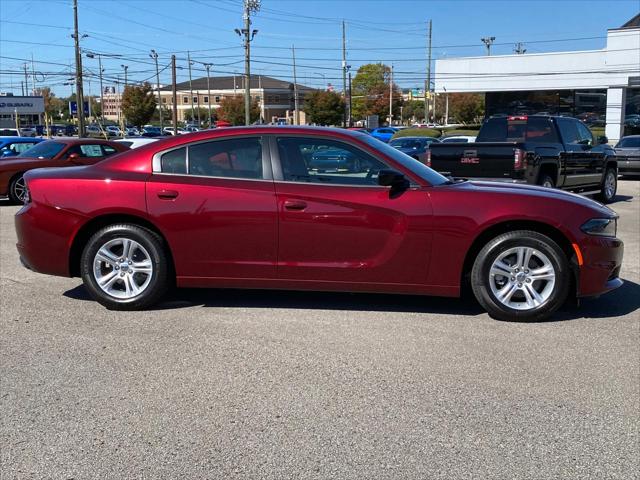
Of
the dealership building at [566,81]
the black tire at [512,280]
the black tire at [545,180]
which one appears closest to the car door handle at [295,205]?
the black tire at [512,280]

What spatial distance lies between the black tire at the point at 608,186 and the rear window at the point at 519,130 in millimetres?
2424

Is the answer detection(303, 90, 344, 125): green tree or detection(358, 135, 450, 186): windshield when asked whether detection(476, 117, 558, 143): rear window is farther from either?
detection(303, 90, 344, 125): green tree

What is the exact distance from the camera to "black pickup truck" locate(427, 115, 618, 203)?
36.5 ft

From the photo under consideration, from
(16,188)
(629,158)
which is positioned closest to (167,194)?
(16,188)

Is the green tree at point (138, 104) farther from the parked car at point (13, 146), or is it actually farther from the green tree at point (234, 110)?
the parked car at point (13, 146)

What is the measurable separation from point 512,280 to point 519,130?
8.81 metres

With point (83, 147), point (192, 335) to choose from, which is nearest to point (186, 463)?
point (192, 335)

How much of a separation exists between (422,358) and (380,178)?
4.98ft

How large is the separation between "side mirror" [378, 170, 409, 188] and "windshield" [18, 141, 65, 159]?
10.6m

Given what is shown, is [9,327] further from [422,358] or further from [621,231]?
[621,231]

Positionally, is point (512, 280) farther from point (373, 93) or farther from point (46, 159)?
point (373, 93)

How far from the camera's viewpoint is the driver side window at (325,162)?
18.1ft

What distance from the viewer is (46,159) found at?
13.8 meters

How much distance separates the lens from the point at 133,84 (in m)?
82.6
